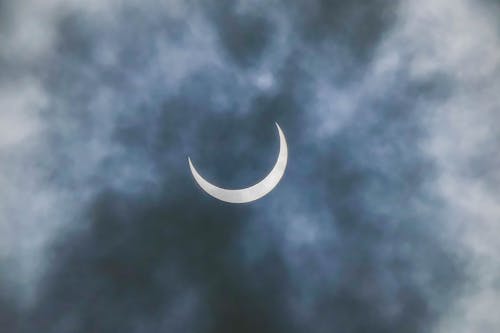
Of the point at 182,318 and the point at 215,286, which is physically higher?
the point at 215,286

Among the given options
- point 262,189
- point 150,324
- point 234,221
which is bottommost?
point 150,324

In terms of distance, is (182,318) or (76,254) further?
(182,318)

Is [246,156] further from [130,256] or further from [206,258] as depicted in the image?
[130,256]

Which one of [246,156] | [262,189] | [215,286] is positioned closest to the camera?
[262,189]

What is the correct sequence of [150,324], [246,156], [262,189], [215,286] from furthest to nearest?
[246,156], [215,286], [150,324], [262,189]

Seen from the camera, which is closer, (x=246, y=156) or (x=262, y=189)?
(x=262, y=189)

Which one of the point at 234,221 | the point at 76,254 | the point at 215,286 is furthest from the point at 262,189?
the point at 76,254

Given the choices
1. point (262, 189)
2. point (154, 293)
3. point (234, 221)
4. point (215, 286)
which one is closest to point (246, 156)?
point (234, 221)

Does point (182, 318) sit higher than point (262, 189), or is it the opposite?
point (262, 189)

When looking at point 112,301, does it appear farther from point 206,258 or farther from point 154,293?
point 206,258
